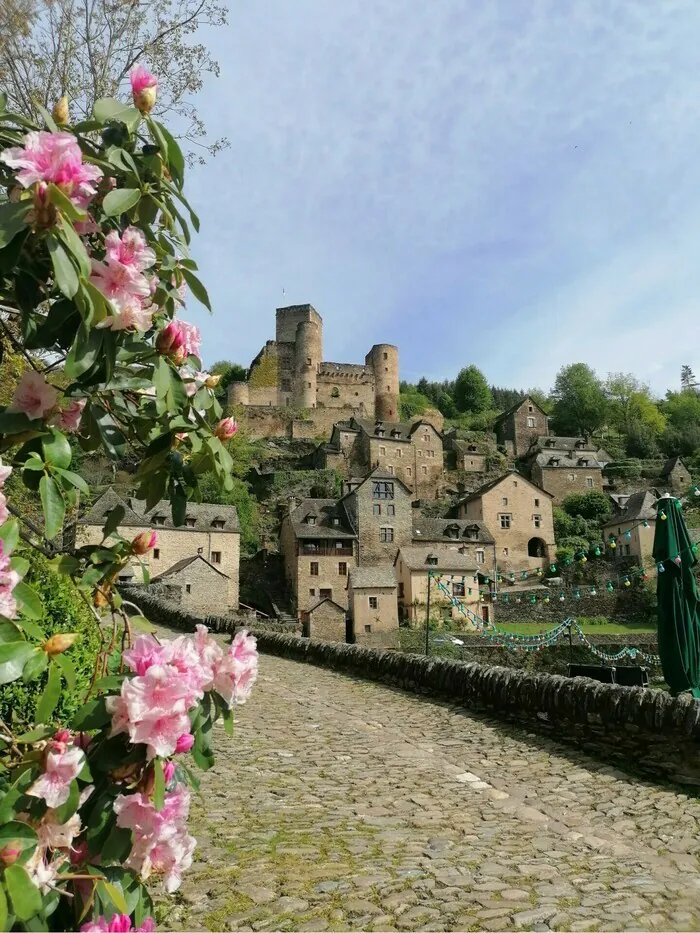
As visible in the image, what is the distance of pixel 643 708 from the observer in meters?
6.77

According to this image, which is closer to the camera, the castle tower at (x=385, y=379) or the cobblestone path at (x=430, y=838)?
the cobblestone path at (x=430, y=838)

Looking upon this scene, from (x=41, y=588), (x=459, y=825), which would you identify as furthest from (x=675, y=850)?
(x=41, y=588)

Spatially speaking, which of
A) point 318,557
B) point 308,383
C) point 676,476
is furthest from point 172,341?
point 308,383

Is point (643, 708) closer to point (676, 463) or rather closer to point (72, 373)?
point (72, 373)

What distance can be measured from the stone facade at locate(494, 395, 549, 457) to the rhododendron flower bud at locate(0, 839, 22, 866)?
274 ft

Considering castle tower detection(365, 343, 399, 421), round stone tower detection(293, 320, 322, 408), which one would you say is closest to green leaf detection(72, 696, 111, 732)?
round stone tower detection(293, 320, 322, 408)

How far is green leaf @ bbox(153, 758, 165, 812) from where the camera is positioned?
1705 millimetres

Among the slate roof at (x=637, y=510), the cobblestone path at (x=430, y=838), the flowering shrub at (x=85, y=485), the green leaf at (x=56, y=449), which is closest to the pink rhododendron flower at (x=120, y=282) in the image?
the flowering shrub at (x=85, y=485)

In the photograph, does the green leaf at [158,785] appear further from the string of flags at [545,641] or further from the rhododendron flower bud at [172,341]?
the string of flags at [545,641]

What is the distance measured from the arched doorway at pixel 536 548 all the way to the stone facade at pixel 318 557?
2103 cm

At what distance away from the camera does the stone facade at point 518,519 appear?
59.9 metres

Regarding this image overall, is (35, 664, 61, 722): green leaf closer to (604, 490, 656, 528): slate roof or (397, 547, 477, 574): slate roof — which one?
(397, 547, 477, 574): slate roof

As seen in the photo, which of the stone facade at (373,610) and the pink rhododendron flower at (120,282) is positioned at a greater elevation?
the pink rhododendron flower at (120,282)

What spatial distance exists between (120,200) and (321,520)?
49.2m
